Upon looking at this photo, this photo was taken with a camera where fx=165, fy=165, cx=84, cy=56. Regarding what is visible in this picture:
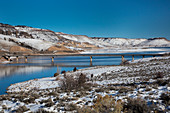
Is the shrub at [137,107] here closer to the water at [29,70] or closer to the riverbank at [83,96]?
the riverbank at [83,96]

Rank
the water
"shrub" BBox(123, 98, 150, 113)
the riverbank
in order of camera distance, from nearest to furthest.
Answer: "shrub" BBox(123, 98, 150, 113)
the riverbank
the water


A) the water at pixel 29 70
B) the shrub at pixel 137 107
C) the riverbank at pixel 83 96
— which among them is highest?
the shrub at pixel 137 107

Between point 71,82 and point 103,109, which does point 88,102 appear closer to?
point 103,109

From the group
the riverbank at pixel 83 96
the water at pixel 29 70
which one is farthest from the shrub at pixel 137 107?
the water at pixel 29 70

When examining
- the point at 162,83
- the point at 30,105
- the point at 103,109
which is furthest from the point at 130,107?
the point at 162,83

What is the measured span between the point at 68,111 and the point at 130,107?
227 centimetres

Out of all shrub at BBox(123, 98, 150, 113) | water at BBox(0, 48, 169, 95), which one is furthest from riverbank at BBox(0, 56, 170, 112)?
water at BBox(0, 48, 169, 95)

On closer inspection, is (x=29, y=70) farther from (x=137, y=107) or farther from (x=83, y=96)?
(x=137, y=107)

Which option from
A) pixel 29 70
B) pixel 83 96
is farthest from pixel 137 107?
pixel 29 70

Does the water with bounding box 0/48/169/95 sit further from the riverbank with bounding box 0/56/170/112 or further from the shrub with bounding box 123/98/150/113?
the shrub with bounding box 123/98/150/113

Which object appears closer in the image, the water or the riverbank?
the riverbank

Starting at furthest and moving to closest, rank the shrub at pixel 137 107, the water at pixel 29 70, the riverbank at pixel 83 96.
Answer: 1. the water at pixel 29 70
2. the riverbank at pixel 83 96
3. the shrub at pixel 137 107

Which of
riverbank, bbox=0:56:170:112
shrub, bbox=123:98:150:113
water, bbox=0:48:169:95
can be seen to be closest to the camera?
shrub, bbox=123:98:150:113

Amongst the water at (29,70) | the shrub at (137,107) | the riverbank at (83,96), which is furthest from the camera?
the water at (29,70)
